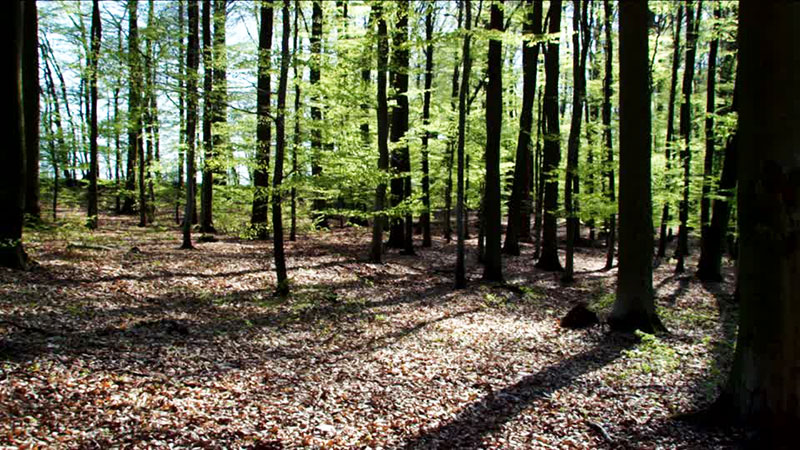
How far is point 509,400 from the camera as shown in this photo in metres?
5.77

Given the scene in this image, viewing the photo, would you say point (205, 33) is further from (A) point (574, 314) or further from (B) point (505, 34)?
(A) point (574, 314)

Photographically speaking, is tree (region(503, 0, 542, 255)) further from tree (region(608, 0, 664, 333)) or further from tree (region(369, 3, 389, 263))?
tree (region(608, 0, 664, 333))

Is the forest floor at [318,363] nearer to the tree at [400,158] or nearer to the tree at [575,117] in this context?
the tree at [575,117]

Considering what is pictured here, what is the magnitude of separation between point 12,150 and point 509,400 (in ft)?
30.9

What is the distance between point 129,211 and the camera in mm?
25172

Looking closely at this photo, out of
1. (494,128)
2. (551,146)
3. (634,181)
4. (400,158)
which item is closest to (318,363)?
(634,181)

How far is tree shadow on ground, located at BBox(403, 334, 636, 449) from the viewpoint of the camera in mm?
4754

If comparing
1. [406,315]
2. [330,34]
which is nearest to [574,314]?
[406,315]

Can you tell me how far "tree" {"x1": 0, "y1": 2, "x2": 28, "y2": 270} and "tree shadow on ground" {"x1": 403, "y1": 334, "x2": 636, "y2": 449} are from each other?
28.0 ft

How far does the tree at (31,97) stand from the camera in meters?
10.5

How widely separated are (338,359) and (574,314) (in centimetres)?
523

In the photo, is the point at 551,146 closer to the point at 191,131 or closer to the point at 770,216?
the point at 191,131

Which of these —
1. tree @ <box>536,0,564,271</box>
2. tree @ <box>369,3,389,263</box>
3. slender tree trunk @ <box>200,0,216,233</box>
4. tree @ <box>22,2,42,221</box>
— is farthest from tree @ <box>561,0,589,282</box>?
tree @ <box>22,2,42,221</box>

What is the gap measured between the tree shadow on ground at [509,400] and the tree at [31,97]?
1080 centimetres
